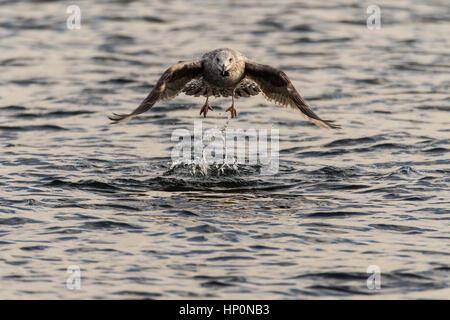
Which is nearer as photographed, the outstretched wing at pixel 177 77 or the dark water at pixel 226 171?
the dark water at pixel 226 171

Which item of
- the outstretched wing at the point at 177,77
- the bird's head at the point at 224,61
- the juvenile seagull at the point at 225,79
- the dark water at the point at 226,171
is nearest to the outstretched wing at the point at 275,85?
the juvenile seagull at the point at 225,79

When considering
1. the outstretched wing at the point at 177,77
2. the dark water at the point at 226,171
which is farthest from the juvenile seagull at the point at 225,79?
the dark water at the point at 226,171

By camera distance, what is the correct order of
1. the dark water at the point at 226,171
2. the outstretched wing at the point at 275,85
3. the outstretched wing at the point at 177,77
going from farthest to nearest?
the outstretched wing at the point at 275,85 → the outstretched wing at the point at 177,77 → the dark water at the point at 226,171

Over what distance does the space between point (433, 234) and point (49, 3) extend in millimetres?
18587

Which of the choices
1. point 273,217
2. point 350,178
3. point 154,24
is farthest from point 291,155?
point 154,24

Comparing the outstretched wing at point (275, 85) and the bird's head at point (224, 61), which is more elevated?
the bird's head at point (224, 61)

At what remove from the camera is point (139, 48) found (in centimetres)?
2231

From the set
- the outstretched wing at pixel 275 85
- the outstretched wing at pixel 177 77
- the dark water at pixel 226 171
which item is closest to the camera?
the dark water at pixel 226 171

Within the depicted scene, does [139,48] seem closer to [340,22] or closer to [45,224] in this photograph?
[340,22]

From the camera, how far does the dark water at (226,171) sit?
955cm

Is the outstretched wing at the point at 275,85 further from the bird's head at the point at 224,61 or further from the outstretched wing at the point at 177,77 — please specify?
the outstretched wing at the point at 177,77

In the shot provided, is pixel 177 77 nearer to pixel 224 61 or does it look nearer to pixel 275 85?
pixel 224 61

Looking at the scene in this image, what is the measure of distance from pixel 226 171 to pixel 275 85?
1.51 m

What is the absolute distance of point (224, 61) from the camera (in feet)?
41.2
